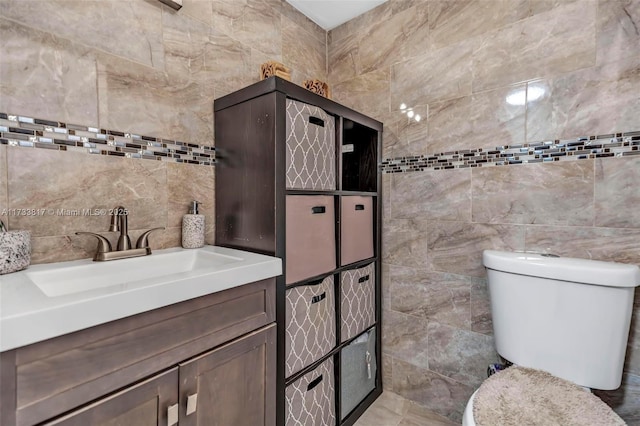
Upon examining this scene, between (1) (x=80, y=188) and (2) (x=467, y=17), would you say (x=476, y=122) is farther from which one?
(1) (x=80, y=188)

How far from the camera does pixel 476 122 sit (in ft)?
4.77

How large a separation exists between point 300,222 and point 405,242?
30.0 inches

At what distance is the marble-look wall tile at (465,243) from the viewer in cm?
138

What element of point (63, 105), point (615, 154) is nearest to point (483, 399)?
point (615, 154)

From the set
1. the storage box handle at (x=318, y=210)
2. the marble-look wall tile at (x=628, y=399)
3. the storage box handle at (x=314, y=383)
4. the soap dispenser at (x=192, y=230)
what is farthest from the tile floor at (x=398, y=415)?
the soap dispenser at (x=192, y=230)

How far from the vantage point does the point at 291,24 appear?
1.77 meters

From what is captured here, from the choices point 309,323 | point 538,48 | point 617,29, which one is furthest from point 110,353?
point 617,29

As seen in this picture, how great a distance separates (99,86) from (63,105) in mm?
134

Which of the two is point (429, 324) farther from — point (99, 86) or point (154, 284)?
point (99, 86)

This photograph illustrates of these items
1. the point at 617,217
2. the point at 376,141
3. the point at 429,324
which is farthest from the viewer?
the point at 376,141

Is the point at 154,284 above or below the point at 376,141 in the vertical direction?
below

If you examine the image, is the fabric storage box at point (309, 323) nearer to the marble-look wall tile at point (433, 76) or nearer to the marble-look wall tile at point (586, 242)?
the marble-look wall tile at point (586, 242)

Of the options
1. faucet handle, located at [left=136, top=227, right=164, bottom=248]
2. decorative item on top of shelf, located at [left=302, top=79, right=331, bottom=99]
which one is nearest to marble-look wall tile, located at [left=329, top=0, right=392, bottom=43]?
decorative item on top of shelf, located at [left=302, top=79, right=331, bottom=99]

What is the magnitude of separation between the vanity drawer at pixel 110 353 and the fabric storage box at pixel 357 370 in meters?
0.78
